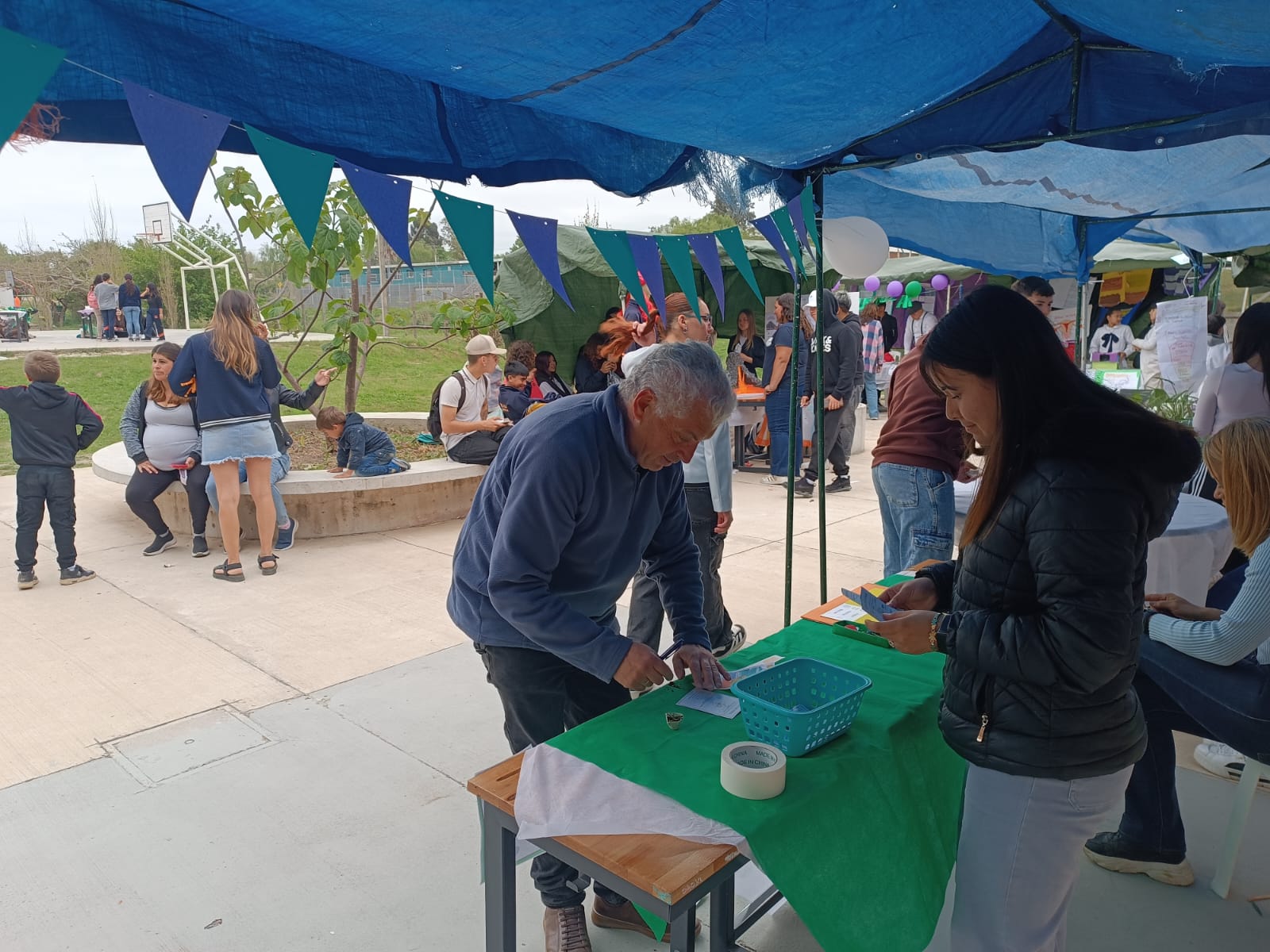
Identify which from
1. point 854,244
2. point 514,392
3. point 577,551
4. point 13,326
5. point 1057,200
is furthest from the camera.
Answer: point 13,326

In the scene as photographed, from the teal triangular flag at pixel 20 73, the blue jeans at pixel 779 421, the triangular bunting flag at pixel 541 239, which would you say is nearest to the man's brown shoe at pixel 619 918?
the triangular bunting flag at pixel 541 239

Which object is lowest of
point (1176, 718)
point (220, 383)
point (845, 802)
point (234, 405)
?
point (1176, 718)

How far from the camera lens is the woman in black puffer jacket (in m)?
1.36

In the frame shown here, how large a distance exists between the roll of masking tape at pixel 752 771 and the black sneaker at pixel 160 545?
5602mm

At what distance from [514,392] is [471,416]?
67 cm

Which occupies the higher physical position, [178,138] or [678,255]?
[178,138]

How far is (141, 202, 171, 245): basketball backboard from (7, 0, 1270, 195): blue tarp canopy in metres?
7.88

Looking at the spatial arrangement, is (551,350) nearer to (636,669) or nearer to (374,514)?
(374,514)

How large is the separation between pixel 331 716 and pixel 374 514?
311 cm

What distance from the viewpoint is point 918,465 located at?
358cm

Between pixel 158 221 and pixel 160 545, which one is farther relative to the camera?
pixel 158 221

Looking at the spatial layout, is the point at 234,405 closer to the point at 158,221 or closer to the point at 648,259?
the point at 648,259

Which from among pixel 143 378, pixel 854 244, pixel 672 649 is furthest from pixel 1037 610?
pixel 143 378

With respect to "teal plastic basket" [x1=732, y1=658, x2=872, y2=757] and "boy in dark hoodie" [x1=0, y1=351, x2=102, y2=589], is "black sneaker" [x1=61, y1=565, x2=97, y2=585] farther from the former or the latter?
"teal plastic basket" [x1=732, y1=658, x2=872, y2=757]
